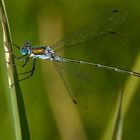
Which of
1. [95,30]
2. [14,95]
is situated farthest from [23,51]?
[14,95]

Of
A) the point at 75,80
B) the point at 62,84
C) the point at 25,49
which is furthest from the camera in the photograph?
the point at 62,84

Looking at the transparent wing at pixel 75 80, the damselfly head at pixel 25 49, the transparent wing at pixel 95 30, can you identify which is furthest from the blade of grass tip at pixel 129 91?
the damselfly head at pixel 25 49

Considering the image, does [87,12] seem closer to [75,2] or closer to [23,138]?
[75,2]

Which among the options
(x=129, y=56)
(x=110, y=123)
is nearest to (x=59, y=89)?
(x=110, y=123)

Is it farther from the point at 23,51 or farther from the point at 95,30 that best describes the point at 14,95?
the point at 95,30

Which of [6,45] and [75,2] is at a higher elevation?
[75,2]

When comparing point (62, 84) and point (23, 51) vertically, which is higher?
point (23, 51)
